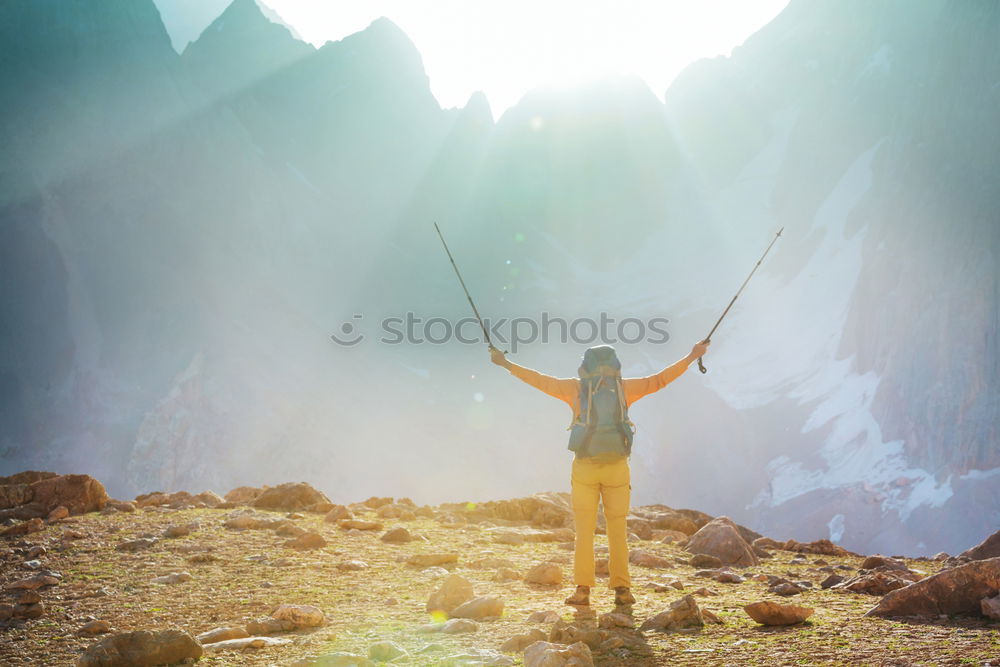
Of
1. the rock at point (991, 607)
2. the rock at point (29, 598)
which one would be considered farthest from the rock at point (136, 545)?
the rock at point (991, 607)

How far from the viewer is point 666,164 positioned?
124 meters

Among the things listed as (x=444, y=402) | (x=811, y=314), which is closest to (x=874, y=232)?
(x=811, y=314)

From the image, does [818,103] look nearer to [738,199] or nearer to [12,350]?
[738,199]

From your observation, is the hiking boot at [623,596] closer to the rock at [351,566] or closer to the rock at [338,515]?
the rock at [351,566]

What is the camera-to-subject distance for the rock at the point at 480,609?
541 centimetres

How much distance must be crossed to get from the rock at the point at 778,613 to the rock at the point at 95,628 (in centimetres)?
525

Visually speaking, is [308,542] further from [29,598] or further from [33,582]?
[29,598]

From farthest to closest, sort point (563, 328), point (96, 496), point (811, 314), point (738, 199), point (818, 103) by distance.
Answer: point (738, 199) < point (818, 103) < point (563, 328) < point (811, 314) < point (96, 496)

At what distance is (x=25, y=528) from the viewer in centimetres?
934

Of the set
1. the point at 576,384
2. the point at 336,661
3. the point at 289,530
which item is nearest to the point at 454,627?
the point at 336,661

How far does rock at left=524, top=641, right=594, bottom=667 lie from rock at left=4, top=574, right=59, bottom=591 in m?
5.46

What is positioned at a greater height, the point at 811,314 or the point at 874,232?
the point at 874,232

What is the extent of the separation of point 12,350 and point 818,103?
11306 centimetres

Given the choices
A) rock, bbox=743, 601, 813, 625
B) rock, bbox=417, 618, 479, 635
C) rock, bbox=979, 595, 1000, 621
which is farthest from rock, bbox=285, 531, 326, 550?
rock, bbox=979, 595, 1000, 621
